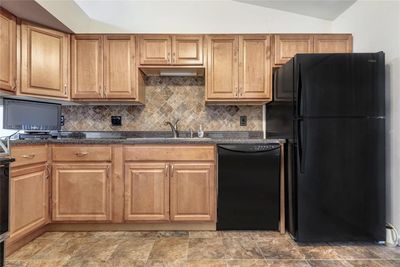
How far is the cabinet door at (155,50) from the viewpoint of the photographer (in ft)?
8.88

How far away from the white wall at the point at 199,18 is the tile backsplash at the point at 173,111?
0.61 meters

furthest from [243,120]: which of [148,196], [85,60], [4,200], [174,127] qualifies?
[4,200]

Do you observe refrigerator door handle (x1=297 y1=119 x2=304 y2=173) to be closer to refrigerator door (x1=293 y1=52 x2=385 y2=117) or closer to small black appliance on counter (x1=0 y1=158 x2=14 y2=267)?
refrigerator door (x1=293 y1=52 x2=385 y2=117)

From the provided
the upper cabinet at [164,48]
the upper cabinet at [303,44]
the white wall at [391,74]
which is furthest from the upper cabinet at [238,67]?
the white wall at [391,74]

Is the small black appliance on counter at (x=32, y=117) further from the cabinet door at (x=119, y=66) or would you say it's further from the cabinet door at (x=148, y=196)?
the cabinet door at (x=148, y=196)

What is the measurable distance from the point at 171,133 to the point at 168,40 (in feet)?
3.42

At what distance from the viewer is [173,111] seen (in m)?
3.05

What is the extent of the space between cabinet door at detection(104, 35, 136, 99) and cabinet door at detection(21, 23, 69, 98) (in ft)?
1.34

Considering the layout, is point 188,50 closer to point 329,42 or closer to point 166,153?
point 166,153

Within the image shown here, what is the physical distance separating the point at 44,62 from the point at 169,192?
5.80 feet

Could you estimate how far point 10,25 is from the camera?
222 centimetres

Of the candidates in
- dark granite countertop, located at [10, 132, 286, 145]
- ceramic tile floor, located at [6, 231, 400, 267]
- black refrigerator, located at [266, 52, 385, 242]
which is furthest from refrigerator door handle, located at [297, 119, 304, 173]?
ceramic tile floor, located at [6, 231, 400, 267]

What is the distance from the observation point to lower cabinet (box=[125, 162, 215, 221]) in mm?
2404

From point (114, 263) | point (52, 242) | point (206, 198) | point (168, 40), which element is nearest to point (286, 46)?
point (168, 40)
